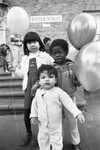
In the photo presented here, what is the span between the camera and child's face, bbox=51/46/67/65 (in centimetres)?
194

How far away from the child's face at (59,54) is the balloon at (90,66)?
0.27 meters

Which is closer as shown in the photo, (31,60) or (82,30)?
(31,60)

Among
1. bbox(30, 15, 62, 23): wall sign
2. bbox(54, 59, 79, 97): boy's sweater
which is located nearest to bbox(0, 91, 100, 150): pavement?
bbox(54, 59, 79, 97): boy's sweater

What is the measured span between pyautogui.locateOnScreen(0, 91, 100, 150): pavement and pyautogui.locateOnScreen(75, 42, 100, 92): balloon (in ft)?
3.70

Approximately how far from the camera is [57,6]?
278 inches

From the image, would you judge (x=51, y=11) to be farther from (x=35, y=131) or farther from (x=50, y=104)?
(x=50, y=104)

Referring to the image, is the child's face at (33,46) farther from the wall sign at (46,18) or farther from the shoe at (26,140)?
the wall sign at (46,18)

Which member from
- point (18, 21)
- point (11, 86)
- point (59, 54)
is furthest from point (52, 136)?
point (11, 86)

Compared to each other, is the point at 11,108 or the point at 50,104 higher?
A: the point at 50,104

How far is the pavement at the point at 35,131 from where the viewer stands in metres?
2.46

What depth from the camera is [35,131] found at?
289 cm

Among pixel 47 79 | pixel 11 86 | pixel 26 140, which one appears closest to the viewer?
pixel 47 79

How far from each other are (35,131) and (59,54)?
1.52m

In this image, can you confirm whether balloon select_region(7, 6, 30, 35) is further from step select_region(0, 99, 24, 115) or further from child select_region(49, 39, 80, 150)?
step select_region(0, 99, 24, 115)
